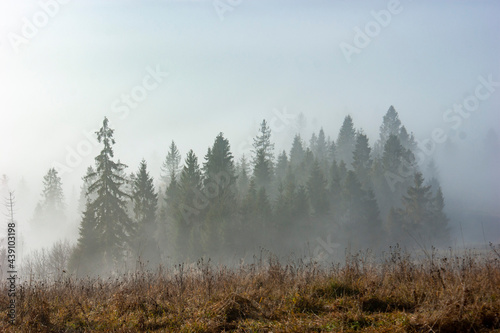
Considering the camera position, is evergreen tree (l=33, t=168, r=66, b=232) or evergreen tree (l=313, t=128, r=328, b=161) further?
evergreen tree (l=313, t=128, r=328, b=161)

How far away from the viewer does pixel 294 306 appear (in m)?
5.99

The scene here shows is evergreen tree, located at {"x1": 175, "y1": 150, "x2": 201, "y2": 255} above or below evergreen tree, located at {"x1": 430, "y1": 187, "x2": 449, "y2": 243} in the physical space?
above

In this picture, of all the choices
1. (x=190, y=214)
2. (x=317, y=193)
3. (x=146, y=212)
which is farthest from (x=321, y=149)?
(x=146, y=212)

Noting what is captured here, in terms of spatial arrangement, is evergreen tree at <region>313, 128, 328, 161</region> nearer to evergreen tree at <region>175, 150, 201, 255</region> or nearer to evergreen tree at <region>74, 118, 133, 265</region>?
evergreen tree at <region>175, 150, 201, 255</region>

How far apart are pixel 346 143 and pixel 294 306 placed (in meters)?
81.3

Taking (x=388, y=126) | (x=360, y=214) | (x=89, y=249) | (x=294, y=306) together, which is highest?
(x=388, y=126)

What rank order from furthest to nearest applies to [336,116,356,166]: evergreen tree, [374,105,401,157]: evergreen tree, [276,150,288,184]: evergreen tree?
[374,105,401,157]: evergreen tree, [336,116,356,166]: evergreen tree, [276,150,288,184]: evergreen tree

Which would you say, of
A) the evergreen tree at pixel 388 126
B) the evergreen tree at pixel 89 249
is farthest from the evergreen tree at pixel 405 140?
the evergreen tree at pixel 89 249

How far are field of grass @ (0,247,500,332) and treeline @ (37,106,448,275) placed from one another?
2915 cm

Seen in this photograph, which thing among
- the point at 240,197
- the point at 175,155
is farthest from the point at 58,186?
the point at 240,197

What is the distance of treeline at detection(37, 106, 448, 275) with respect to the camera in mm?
40281

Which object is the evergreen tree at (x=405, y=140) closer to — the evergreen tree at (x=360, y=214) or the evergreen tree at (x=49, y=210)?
the evergreen tree at (x=360, y=214)

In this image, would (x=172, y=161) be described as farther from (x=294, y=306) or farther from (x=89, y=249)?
(x=294, y=306)

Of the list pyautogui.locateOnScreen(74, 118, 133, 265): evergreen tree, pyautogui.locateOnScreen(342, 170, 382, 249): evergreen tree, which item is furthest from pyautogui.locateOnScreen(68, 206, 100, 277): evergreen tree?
pyautogui.locateOnScreen(342, 170, 382, 249): evergreen tree
